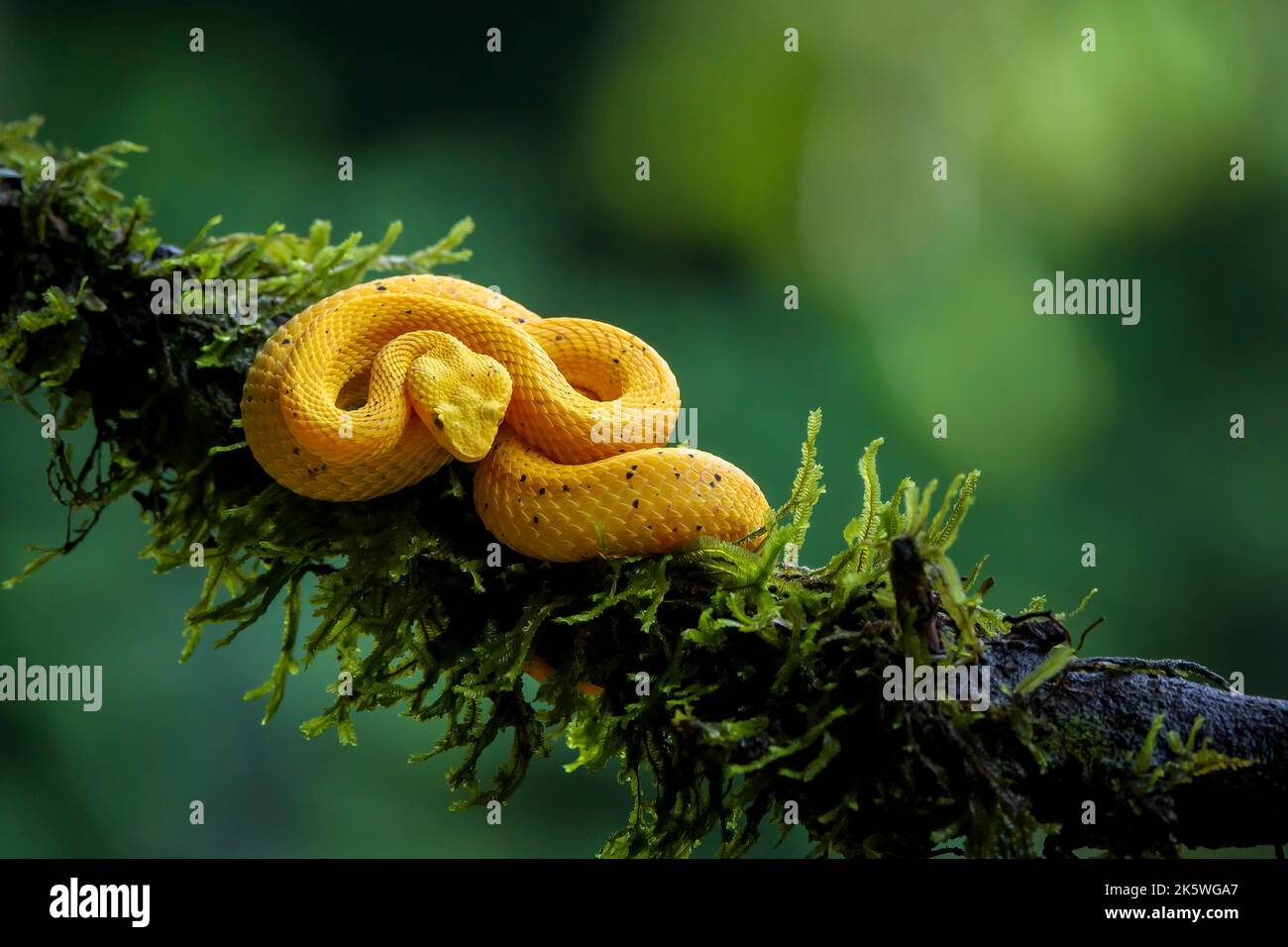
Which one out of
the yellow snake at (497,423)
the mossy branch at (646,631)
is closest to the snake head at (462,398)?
the yellow snake at (497,423)

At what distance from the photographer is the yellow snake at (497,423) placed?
152cm

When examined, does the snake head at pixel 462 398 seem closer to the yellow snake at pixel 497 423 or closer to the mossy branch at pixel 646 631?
the yellow snake at pixel 497 423

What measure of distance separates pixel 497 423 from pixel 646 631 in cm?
40

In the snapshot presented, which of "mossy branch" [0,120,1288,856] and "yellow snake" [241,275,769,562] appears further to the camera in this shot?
"yellow snake" [241,275,769,562]

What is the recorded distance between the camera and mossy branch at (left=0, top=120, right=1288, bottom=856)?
1.26 meters

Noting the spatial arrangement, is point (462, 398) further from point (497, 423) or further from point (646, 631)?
point (646, 631)

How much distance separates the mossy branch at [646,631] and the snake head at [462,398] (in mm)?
127

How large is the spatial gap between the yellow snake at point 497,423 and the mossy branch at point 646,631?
0.07 m

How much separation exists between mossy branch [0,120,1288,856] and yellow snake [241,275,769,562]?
0.07 meters

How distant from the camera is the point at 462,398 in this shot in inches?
62.8

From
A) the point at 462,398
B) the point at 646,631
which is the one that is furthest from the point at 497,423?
the point at 646,631

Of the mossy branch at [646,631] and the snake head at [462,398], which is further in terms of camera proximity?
the snake head at [462,398]

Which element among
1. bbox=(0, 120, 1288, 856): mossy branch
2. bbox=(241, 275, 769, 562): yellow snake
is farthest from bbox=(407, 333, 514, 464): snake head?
bbox=(0, 120, 1288, 856): mossy branch

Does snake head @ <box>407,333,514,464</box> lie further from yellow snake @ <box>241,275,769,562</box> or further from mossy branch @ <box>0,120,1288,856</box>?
mossy branch @ <box>0,120,1288,856</box>
